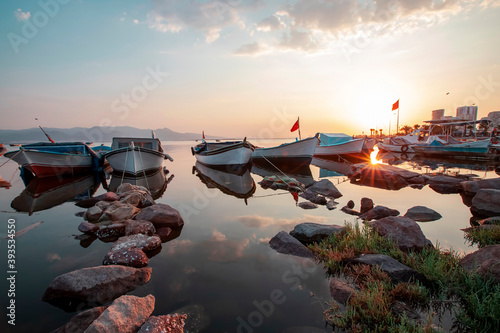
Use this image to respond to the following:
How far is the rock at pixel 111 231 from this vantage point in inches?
296

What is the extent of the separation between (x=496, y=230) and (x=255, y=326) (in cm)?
709

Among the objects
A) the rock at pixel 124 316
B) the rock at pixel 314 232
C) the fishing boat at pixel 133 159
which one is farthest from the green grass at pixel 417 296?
the fishing boat at pixel 133 159

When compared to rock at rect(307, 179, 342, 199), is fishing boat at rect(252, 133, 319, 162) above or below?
above

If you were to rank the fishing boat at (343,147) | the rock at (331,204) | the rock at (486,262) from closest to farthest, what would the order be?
the rock at (486,262), the rock at (331,204), the fishing boat at (343,147)

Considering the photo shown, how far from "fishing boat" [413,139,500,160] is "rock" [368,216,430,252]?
37831 mm

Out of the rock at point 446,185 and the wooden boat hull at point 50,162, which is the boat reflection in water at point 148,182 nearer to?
the wooden boat hull at point 50,162

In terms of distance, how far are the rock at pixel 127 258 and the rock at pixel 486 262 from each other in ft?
22.0

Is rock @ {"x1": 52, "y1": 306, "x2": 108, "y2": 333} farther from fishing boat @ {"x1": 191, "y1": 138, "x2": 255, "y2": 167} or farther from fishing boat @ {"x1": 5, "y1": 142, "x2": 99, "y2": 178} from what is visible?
fishing boat @ {"x1": 5, "y1": 142, "x2": 99, "y2": 178}

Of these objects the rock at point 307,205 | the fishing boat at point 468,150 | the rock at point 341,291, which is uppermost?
the rock at point 341,291

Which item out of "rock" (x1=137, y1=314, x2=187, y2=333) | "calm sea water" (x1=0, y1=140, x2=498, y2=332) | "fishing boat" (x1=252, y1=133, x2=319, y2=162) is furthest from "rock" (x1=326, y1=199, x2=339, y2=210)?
"fishing boat" (x1=252, y1=133, x2=319, y2=162)

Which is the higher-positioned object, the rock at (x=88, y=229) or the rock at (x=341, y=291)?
the rock at (x=341, y=291)

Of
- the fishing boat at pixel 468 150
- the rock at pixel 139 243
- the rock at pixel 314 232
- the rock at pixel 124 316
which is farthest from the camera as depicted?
the fishing boat at pixel 468 150

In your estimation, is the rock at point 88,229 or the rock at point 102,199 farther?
the rock at point 102,199

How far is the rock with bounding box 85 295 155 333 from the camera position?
322 cm
